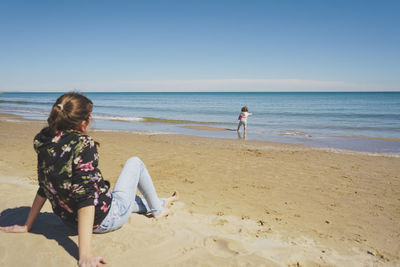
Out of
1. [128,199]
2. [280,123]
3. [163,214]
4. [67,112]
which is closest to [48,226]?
[128,199]

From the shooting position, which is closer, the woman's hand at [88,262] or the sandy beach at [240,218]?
the woman's hand at [88,262]

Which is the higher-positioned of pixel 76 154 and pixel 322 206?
pixel 76 154

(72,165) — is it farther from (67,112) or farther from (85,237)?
(85,237)

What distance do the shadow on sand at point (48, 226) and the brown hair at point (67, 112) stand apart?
1.18 m

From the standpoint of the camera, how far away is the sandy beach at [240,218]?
2.78 m

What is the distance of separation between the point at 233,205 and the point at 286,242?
4.41 ft

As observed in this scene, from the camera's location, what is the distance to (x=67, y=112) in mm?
2322

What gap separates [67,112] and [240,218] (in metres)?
2.80

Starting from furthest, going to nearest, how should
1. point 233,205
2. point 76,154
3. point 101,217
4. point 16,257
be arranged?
point 233,205 < point 101,217 < point 16,257 < point 76,154

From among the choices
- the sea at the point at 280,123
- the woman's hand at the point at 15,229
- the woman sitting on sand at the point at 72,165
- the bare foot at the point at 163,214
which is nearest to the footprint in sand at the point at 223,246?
the bare foot at the point at 163,214

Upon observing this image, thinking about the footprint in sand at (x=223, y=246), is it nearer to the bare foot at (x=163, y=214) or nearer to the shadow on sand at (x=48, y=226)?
the bare foot at (x=163, y=214)

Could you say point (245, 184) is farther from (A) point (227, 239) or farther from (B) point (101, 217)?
(B) point (101, 217)

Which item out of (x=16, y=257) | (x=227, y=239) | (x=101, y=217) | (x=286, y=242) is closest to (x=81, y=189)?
(x=101, y=217)

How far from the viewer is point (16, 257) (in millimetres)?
2539
